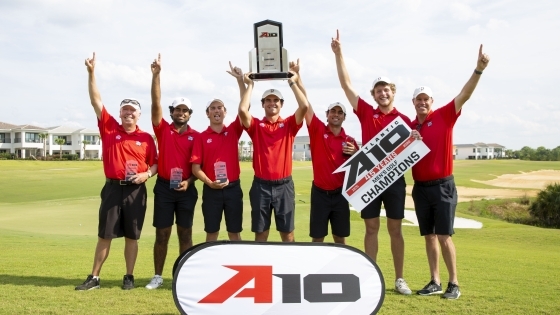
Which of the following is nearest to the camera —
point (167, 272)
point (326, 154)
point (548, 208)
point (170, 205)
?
point (326, 154)

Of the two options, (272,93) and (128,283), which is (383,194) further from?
(128,283)

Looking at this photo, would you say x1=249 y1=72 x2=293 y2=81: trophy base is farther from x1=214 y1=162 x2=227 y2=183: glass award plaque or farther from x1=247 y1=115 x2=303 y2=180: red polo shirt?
x1=214 y1=162 x2=227 y2=183: glass award plaque

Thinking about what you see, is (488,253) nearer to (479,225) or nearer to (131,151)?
(131,151)

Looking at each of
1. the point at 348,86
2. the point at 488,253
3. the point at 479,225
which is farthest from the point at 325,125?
the point at 479,225

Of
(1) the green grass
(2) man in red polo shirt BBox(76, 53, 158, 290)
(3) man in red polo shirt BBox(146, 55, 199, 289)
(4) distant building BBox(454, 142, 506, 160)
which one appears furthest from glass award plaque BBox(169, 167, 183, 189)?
(4) distant building BBox(454, 142, 506, 160)

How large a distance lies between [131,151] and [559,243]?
406 inches

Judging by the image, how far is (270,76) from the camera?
641 cm

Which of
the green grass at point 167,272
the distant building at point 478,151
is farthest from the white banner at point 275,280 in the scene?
the distant building at point 478,151

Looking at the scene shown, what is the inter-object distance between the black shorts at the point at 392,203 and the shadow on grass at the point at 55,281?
263cm

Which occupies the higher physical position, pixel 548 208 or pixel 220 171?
pixel 220 171

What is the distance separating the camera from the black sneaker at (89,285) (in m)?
6.04

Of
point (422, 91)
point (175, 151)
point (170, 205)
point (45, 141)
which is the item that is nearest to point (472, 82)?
point (422, 91)

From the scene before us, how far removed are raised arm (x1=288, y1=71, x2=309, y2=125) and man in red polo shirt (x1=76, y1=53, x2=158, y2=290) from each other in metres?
2.01

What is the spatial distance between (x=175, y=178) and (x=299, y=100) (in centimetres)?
185
